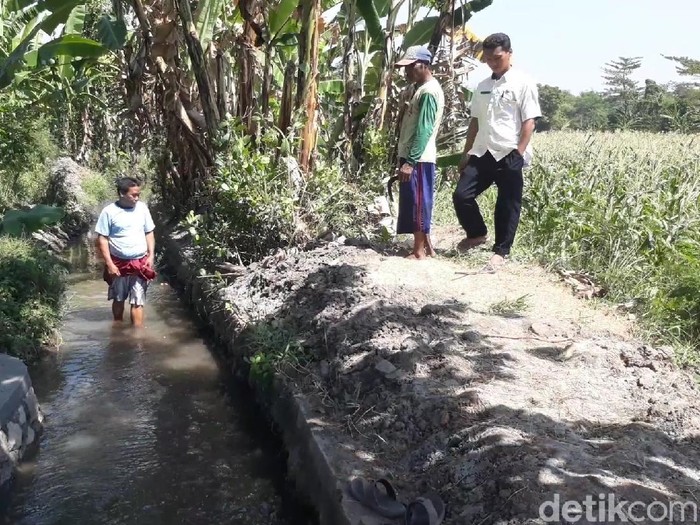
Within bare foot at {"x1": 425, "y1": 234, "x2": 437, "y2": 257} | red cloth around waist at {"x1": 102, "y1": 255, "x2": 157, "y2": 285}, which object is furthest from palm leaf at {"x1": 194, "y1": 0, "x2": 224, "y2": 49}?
bare foot at {"x1": 425, "y1": 234, "x2": 437, "y2": 257}

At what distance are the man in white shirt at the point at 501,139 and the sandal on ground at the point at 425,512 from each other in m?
2.99

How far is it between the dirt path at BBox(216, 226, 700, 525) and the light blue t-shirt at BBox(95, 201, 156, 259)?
153cm

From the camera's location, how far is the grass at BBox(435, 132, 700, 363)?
15.7 feet

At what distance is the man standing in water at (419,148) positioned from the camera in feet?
18.1

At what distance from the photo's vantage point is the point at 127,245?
6.37 meters

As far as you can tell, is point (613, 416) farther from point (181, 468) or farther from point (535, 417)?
point (181, 468)

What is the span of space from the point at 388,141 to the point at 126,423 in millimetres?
4958

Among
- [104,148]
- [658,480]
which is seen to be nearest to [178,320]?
[658,480]

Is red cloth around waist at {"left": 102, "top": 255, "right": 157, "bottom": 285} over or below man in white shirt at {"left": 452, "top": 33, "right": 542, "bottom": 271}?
below

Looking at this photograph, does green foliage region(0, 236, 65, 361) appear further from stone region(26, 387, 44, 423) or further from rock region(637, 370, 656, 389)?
rock region(637, 370, 656, 389)

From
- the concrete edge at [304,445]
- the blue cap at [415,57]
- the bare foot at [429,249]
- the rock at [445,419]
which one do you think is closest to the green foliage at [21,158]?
the concrete edge at [304,445]

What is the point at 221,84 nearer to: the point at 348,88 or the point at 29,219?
the point at 348,88

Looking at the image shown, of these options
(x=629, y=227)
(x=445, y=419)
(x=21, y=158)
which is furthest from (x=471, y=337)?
(x=21, y=158)

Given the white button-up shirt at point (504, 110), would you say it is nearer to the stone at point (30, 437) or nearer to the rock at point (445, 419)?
the rock at point (445, 419)
